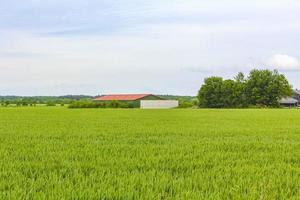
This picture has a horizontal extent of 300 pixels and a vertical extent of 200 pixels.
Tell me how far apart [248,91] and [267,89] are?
13.0 ft

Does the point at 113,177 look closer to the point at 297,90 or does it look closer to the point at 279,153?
the point at 279,153

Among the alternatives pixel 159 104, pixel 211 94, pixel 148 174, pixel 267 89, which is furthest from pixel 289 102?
pixel 148 174

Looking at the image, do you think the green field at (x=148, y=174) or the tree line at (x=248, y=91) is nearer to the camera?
→ the green field at (x=148, y=174)

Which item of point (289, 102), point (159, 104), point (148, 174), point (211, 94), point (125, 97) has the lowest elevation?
point (148, 174)

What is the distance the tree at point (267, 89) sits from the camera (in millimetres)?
86375

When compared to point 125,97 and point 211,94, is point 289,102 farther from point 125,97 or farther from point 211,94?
point 125,97

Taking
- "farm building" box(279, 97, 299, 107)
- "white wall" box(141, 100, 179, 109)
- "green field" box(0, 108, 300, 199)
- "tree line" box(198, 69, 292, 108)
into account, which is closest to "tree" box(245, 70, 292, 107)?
"tree line" box(198, 69, 292, 108)

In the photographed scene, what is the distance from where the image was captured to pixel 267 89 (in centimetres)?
8650

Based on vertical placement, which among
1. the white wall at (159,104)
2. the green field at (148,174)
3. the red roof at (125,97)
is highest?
the red roof at (125,97)

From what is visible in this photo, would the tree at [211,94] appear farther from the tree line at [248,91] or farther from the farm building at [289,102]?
the farm building at [289,102]

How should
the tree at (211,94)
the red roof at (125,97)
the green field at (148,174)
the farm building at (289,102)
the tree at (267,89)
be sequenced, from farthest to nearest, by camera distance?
the red roof at (125,97) < the farm building at (289,102) < the tree at (211,94) < the tree at (267,89) < the green field at (148,174)

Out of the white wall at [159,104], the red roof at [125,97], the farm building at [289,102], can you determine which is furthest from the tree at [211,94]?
the farm building at [289,102]

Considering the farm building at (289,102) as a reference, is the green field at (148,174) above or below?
below

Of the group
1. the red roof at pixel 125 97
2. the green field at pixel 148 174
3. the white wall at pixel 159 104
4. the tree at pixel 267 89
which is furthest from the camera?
the red roof at pixel 125 97
